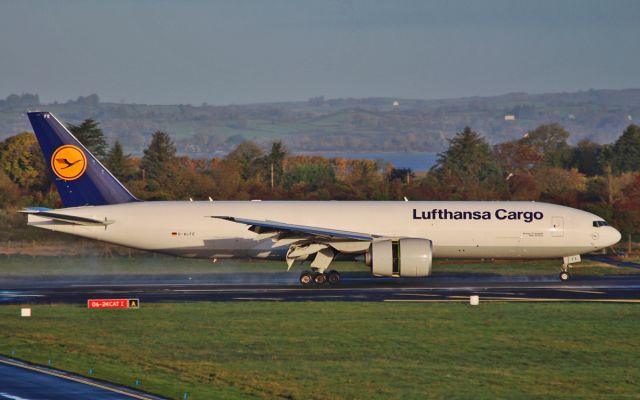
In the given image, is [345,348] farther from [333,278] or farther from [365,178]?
[365,178]

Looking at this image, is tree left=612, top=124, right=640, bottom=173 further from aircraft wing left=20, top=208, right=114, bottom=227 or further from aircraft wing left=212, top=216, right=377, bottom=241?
aircraft wing left=20, top=208, right=114, bottom=227

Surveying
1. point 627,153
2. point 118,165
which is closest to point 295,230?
point 118,165

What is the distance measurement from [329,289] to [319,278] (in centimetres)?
173

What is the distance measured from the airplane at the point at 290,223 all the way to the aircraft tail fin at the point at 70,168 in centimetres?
4

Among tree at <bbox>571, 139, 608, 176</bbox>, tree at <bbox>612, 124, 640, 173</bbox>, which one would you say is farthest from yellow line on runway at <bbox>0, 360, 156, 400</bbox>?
tree at <bbox>571, 139, 608, 176</bbox>

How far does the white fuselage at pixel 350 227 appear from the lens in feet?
143

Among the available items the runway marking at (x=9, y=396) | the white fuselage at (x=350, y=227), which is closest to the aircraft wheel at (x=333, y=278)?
the white fuselage at (x=350, y=227)

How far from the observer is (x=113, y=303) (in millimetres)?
35125

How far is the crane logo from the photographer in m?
44.7

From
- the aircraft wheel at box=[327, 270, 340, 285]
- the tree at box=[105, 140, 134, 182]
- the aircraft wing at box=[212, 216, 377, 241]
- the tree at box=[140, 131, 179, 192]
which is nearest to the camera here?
the aircraft wing at box=[212, 216, 377, 241]

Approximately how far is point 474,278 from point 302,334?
17.9 metres

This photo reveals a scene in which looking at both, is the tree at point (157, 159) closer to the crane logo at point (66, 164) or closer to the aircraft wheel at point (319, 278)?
the crane logo at point (66, 164)

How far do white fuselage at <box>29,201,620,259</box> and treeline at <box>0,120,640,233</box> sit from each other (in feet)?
64.7

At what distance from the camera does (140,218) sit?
144 ft
